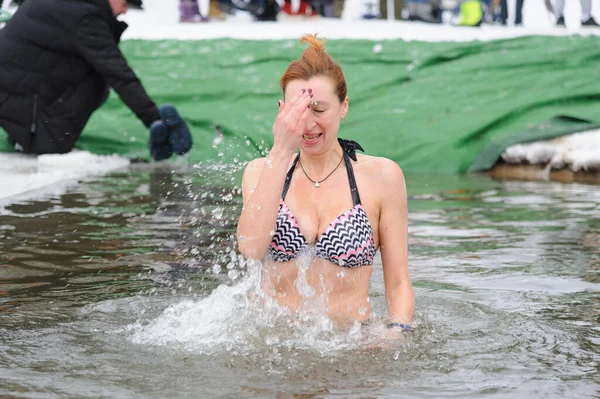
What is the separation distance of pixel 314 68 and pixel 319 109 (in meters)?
0.17

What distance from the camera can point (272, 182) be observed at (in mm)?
3855

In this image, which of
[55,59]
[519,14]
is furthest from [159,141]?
[519,14]

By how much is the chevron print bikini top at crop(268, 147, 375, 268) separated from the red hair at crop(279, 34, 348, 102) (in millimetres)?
507

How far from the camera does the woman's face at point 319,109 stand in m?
3.94

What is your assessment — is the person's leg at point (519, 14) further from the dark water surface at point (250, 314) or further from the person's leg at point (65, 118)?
the dark water surface at point (250, 314)

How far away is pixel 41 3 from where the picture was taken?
9.70 m

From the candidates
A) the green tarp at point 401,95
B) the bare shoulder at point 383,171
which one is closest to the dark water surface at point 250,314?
the bare shoulder at point 383,171

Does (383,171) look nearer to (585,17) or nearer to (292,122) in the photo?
(292,122)

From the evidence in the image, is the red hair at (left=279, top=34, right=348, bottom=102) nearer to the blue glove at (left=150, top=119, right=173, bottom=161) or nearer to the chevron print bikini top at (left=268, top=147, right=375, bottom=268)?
the chevron print bikini top at (left=268, top=147, right=375, bottom=268)

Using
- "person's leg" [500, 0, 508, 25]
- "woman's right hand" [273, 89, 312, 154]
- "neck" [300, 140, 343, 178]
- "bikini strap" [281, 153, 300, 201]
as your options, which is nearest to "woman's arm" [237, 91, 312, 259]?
"woman's right hand" [273, 89, 312, 154]

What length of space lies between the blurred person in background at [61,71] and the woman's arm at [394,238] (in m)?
5.98

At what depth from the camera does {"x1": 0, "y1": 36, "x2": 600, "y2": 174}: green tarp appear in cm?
1135

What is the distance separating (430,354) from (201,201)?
4.66 metres

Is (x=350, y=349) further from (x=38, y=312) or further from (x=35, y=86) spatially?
(x=35, y=86)
